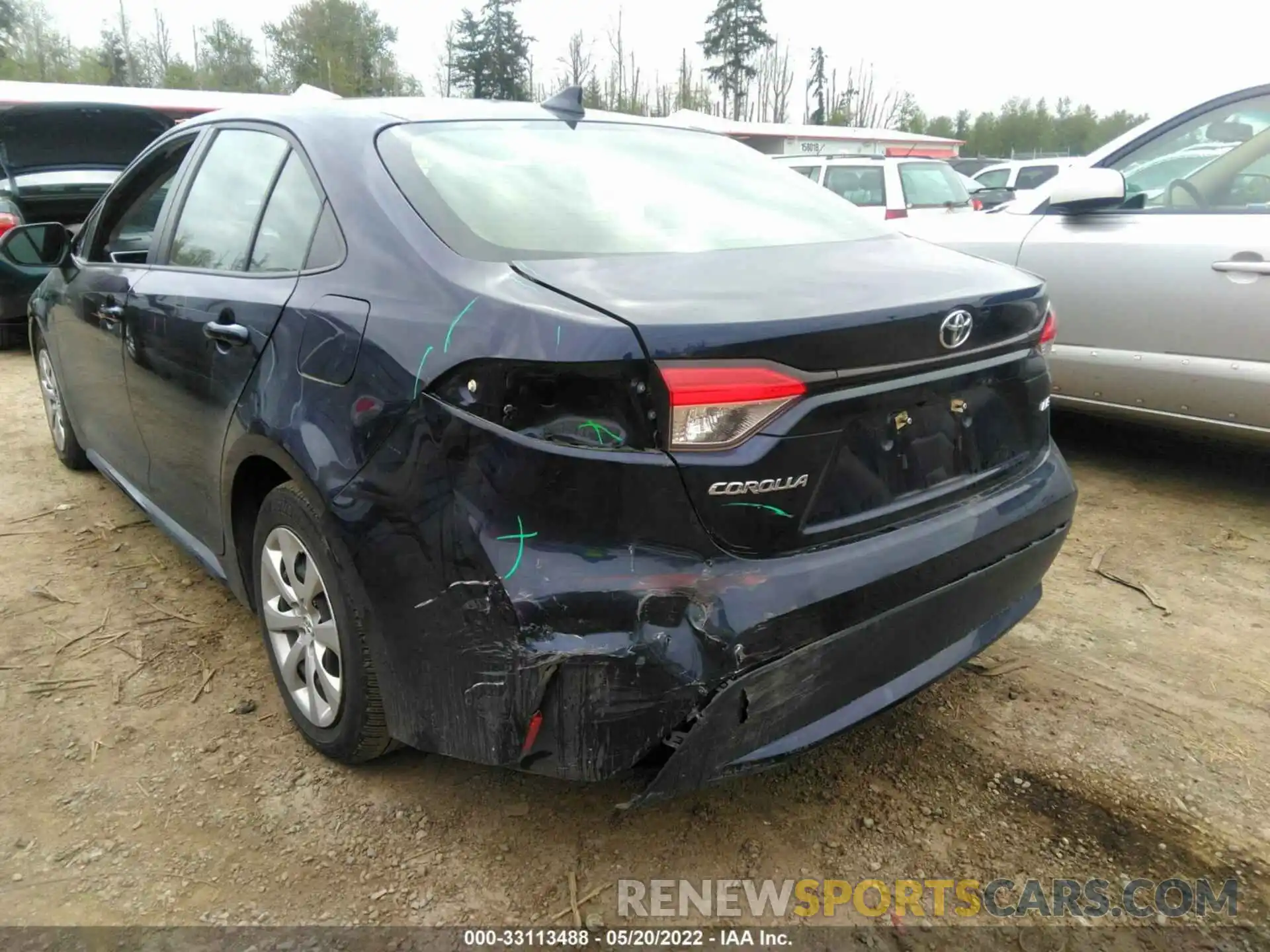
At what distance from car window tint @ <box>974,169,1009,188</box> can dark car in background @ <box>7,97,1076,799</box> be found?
641 inches

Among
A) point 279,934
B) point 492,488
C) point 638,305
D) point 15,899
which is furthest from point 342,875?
point 638,305

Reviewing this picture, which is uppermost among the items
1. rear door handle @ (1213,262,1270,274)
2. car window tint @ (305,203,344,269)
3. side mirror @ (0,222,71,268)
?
car window tint @ (305,203,344,269)

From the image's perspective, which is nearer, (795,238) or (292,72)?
(795,238)

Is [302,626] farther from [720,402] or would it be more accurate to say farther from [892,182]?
[892,182]

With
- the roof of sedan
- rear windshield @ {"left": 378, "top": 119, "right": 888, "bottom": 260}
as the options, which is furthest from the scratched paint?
the roof of sedan

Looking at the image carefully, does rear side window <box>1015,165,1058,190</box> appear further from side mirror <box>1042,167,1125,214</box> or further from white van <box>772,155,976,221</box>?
side mirror <box>1042,167,1125,214</box>

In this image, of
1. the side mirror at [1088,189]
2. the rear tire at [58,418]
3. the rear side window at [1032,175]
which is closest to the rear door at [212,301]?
the rear tire at [58,418]

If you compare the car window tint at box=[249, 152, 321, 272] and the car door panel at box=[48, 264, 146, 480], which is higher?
the car window tint at box=[249, 152, 321, 272]

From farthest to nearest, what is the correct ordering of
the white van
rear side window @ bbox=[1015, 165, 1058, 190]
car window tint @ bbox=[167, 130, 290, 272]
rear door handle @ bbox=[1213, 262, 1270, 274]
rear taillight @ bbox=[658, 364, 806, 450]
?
rear side window @ bbox=[1015, 165, 1058, 190] < the white van < rear door handle @ bbox=[1213, 262, 1270, 274] < car window tint @ bbox=[167, 130, 290, 272] < rear taillight @ bbox=[658, 364, 806, 450]

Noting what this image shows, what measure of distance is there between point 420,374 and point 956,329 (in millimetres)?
1109

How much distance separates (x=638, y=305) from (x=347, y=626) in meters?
0.98

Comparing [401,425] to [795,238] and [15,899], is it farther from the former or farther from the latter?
[15,899]

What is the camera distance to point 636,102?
47156 millimetres

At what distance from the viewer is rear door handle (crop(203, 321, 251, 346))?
91.8 inches
